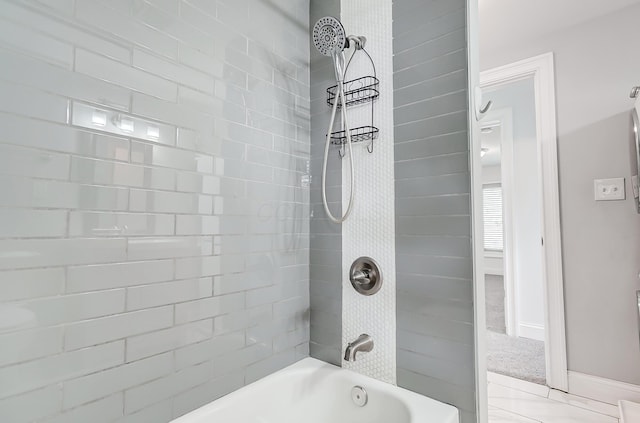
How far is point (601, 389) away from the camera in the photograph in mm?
2031

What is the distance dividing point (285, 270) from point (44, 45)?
111 cm

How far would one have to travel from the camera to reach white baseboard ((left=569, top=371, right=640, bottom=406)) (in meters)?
1.96

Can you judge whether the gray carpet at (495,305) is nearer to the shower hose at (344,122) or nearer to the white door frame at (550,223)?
the white door frame at (550,223)

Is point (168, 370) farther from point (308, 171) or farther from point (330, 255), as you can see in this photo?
point (308, 171)

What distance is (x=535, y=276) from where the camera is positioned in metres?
3.34

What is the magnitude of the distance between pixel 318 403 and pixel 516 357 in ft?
7.31

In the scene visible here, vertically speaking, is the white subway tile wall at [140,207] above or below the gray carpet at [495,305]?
above

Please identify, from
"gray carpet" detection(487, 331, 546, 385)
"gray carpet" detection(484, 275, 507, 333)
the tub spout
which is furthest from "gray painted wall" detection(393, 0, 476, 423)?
"gray carpet" detection(484, 275, 507, 333)

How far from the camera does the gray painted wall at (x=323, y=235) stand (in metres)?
1.49

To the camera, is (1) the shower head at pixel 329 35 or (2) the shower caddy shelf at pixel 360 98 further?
(2) the shower caddy shelf at pixel 360 98

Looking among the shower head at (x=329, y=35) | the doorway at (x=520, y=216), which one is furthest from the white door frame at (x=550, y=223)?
the shower head at (x=329, y=35)

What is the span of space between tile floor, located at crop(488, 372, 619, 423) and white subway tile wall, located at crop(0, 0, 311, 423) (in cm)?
146

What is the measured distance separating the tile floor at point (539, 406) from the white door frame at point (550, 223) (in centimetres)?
13

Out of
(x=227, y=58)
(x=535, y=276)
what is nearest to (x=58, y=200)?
(x=227, y=58)
